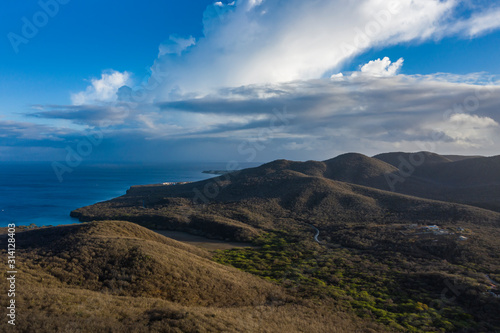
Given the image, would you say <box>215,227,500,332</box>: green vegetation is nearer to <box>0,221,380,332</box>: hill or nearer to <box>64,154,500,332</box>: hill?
<box>64,154,500,332</box>: hill

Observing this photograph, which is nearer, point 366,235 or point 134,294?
point 134,294

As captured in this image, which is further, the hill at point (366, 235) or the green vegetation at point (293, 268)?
the hill at point (366, 235)

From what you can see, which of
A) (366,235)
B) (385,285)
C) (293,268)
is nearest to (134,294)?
(293,268)

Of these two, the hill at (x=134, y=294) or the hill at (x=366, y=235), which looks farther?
the hill at (x=366, y=235)

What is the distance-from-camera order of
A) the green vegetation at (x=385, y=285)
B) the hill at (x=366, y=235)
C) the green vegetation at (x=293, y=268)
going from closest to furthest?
1. the green vegetation at (x=293, y=268)
2. the green vegetation at (x=385, y=285)
3. the hill at (x=366, y=235)

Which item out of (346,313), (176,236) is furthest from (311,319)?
(176,236)

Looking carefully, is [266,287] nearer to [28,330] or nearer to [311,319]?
[311,319]

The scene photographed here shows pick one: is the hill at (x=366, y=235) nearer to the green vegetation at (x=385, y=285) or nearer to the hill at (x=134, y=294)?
the green vegetation at (x=385, y=285)

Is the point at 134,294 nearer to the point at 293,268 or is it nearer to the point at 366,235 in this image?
the point at 293,268

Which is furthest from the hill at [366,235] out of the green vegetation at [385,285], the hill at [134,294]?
the hill at [134,294]

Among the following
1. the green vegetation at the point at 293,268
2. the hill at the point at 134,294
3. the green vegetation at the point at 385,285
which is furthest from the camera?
the green vegetation at the point at 385,285

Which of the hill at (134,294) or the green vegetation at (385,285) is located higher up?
the hill at (134,294)

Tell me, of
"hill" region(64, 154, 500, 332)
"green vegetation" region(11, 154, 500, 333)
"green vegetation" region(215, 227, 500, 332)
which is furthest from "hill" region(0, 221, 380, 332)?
"hill" region(64, 154, 500, 332)
